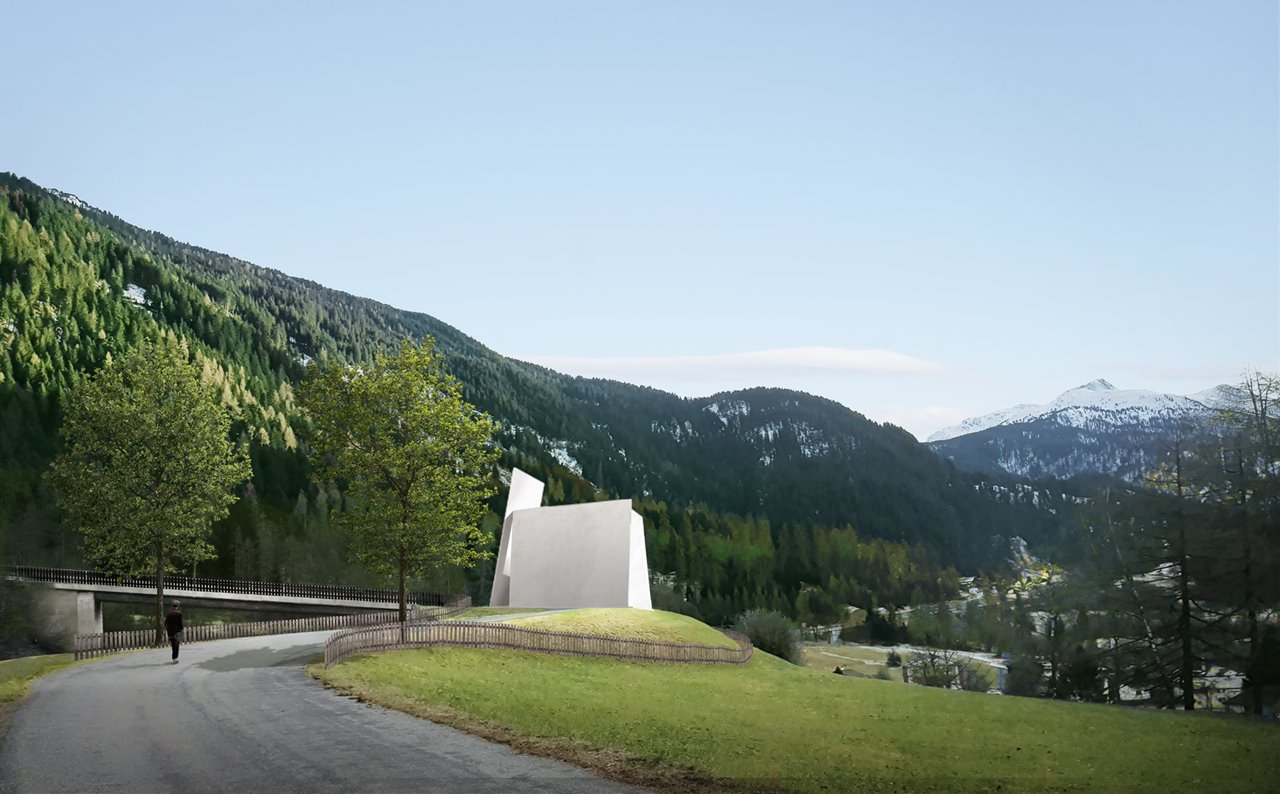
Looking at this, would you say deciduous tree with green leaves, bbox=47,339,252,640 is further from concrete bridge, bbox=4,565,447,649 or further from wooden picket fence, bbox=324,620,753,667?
concrete bridge, bbox=4,565,447,649

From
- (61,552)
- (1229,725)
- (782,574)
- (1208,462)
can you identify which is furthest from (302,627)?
(782,574)

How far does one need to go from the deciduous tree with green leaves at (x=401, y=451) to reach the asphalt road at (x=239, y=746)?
51.1 feet

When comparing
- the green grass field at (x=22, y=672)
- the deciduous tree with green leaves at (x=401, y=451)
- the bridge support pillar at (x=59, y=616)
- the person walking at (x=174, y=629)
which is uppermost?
the deciduous tree with green leaves at (x=401, y=451)

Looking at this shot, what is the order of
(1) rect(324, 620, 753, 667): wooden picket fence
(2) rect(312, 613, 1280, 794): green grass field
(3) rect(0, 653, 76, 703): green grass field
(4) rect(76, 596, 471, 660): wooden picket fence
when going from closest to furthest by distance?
(2) rect(312, 613, 1280, 794): green grass field → (3) rect(0, 653, 76, 703): green grass field → (1) rect(324, 620, 753, 667): wooden picket fence → (4) rect(76, 596, 471, 660): wooden picket fence

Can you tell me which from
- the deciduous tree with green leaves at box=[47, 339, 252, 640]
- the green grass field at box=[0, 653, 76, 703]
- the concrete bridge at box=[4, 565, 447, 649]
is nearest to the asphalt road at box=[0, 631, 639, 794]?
the green grass field at box=[0, 653, 76, 703]

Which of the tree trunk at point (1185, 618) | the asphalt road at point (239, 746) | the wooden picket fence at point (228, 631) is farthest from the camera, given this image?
the tree trunk at point (1185, 618)

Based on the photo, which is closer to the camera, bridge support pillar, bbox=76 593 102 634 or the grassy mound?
the grassy mound

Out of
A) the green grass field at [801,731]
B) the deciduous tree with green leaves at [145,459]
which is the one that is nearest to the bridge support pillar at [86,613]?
the deciduous tree with green leaves at [145,459]

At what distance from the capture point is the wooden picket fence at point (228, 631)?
1678 inches

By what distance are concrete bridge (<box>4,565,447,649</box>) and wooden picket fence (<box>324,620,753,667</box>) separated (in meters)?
27.3

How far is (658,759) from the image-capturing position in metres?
18.5

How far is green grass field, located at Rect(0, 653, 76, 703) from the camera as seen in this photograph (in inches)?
1054

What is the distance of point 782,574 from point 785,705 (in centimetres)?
16664

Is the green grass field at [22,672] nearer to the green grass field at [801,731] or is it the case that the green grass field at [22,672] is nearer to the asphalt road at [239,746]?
the asphalt road at [239,746]
